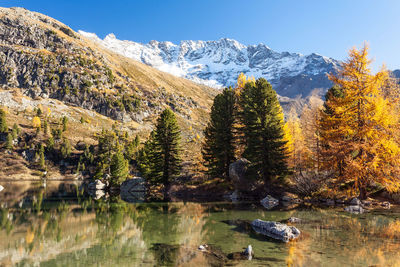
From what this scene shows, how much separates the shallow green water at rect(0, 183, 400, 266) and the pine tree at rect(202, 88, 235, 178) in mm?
20797

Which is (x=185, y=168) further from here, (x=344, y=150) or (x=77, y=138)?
(x=77, y=138)

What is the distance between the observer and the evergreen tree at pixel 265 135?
3659 cm

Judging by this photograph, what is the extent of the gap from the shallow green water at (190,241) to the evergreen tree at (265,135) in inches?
520

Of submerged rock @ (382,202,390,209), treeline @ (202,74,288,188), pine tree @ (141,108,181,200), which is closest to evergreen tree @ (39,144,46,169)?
pine tree @ (141,108,181,200)

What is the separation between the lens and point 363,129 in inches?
1016

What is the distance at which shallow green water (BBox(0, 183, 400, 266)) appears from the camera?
464 inches

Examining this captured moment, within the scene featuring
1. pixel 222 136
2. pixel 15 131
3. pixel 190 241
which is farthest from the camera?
pixel 15 131

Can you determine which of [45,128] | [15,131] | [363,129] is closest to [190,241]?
[363,129]

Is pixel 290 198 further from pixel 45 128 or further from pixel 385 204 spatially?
pixel 45 128

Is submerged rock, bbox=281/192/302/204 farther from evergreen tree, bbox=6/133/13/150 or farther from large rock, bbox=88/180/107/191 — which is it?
evergreen tree, bbox=6/133/13/150

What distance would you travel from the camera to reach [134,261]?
1202 centimetres

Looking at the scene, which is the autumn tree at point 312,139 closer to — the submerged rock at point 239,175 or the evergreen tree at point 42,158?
the submerged rock at point 239,175

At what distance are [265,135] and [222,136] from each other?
916 centimetres

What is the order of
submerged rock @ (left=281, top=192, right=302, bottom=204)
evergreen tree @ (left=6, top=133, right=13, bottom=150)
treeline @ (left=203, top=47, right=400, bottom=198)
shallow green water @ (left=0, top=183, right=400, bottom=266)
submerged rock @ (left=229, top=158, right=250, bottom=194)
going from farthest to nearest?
evergreen tree @ (left=6, top=133, right=13, bottom=150)
submerged rock @ (left=229, top=158, right=250, bottom=194)
submerged rock @ (left=281, top=192, right=302, bottom=204)
treeline @ (left=203, top=47, right=400, bottom=198)
shallow green water @ (left=0, top=183, right=400, bottom=266)
